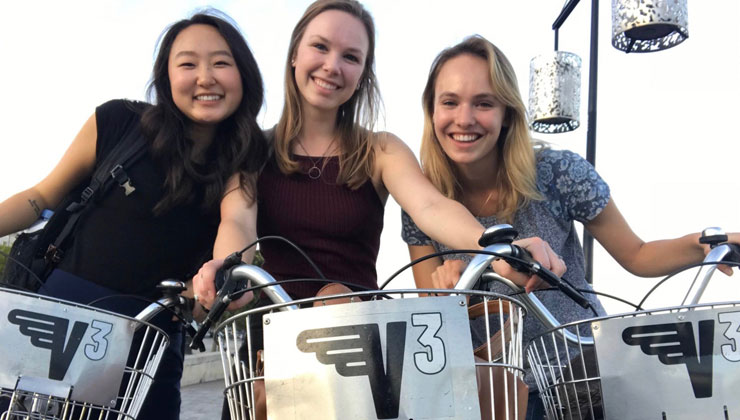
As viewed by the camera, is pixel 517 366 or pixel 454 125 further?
pixel 454 125

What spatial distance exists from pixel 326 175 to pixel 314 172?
2.0 inches

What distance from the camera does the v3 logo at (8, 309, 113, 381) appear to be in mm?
1681

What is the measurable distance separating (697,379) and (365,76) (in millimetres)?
1718

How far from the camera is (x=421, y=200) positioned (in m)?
2.25

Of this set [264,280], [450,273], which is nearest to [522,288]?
[450,273]

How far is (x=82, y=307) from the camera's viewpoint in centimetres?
173

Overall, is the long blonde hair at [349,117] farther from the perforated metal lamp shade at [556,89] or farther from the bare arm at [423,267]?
the perforated metal lamp shade at [556,89]

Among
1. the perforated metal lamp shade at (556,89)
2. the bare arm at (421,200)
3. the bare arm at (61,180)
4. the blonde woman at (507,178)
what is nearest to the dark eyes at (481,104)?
the blonde woman at (507,178)

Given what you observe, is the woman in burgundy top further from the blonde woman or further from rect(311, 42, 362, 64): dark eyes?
the blonde woman

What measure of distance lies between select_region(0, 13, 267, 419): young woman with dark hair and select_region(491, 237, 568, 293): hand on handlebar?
119 centimetres

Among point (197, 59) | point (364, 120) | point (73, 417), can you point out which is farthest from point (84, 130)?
point (73, 417)

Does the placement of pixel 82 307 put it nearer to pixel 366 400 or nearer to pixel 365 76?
pixel 366 400

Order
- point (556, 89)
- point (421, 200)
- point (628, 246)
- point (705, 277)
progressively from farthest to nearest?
point (556, 89) < point (628, 246) < point (421, 200) < point (705, 277)

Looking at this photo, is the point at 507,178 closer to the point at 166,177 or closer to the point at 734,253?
→ the point at 734,253
